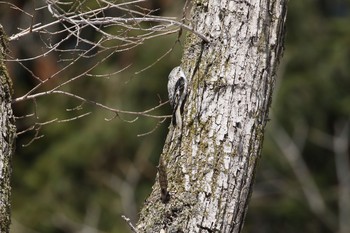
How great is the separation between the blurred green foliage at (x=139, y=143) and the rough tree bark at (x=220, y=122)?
725cm

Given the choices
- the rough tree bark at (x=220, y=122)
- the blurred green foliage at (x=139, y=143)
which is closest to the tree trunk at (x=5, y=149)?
the rough tree bark at (x=220, y=122)

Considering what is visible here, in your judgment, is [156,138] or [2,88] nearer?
[2,88]

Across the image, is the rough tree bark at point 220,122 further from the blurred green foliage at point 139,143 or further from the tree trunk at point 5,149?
the blurred green foliage at point 139,143

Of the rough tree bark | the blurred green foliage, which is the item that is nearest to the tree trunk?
the rough tree bark

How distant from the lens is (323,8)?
1265 cm

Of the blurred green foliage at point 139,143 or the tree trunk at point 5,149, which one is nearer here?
the tree trunk at point 5,149

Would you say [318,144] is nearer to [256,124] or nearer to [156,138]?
[156,138]

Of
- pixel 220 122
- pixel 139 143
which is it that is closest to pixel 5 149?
pixel 220 122

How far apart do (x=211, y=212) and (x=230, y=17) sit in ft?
2.53

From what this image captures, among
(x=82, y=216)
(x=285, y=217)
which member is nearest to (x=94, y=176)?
(x=82, y=216)

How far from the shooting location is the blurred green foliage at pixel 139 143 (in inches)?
452

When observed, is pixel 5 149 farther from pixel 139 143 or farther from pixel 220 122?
pixel 139 143

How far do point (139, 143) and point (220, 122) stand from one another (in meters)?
7.85

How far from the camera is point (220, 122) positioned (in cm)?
382
